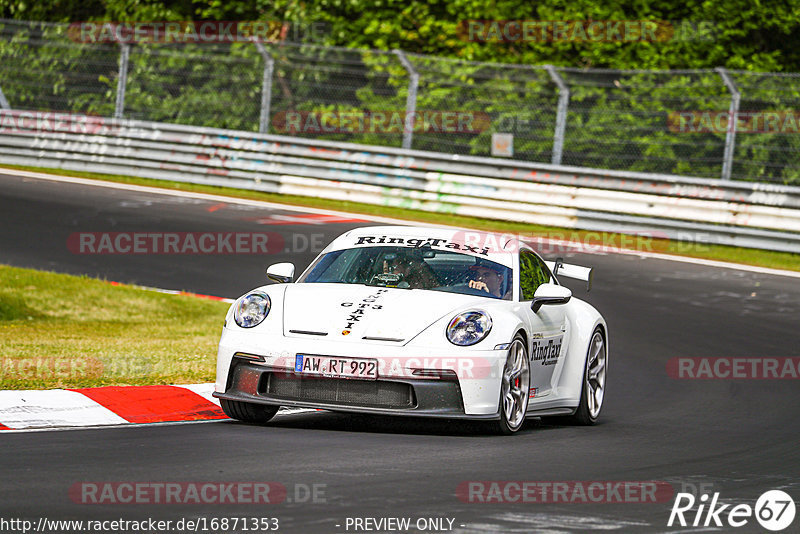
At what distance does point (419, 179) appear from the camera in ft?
70.9

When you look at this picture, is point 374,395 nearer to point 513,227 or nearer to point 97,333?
point 97,333

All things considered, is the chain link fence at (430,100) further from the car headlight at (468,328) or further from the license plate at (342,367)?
the license plate at (342,367)

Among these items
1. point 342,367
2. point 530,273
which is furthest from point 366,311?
point 530,273

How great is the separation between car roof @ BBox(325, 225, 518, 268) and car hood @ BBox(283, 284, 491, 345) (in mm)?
710

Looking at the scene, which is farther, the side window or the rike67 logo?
the side window

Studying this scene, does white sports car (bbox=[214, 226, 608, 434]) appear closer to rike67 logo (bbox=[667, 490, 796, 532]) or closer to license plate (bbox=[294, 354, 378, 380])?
license plate (bbox=[294, 354, 378, 380])

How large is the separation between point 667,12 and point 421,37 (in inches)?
187

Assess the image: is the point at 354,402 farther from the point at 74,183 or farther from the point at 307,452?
the point at 74,183

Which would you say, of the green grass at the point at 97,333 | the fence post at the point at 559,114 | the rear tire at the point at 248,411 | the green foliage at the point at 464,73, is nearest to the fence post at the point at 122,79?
the green foliage at the point at 464,73

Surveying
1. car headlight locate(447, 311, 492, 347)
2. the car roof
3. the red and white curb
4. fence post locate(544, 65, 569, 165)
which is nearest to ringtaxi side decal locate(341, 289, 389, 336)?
car headlight locate(447, 311, 492, 347)

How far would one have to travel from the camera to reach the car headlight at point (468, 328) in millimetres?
7691

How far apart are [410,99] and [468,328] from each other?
46.5 feet

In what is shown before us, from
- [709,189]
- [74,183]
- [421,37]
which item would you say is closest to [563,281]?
[709,189]

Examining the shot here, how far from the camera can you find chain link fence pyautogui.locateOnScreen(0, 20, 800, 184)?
19.5 m
